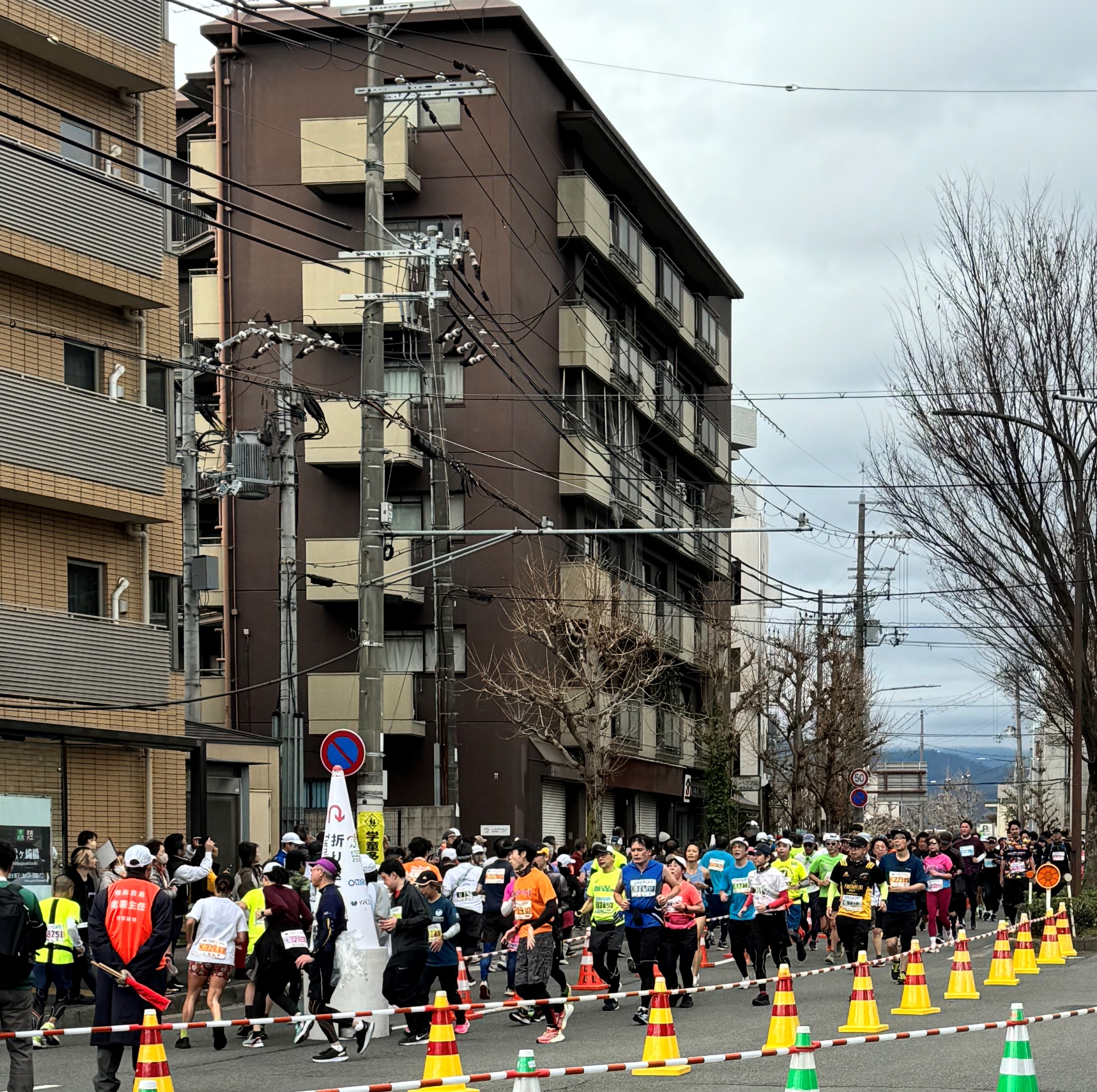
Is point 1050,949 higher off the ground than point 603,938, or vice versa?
point 603,938

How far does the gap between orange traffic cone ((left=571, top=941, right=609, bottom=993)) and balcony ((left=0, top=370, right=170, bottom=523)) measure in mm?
10490

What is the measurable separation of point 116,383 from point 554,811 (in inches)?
697

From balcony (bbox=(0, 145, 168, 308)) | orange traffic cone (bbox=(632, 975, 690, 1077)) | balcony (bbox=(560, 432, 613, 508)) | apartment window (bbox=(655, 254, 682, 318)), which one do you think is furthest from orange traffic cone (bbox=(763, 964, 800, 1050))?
apartment window (bbox=(655, 254, 682, 318))

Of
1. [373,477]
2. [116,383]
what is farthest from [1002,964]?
[116,383]

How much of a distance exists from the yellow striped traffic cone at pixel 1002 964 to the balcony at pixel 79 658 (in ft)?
45.2

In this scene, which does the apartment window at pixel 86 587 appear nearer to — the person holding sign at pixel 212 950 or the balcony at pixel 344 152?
the person holding sign at pixel 212 950

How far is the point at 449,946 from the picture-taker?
54.0 feet

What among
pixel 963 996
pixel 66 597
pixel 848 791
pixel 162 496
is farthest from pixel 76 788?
pixel 848 791

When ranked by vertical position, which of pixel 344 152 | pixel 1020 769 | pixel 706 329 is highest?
pixel 344 152

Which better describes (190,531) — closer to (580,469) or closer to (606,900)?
(606,900)

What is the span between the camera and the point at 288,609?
99.7 ft

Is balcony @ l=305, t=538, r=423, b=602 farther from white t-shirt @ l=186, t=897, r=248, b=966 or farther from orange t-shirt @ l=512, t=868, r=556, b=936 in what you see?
white t-shirt @ l=186, t=897, r=248, b=966

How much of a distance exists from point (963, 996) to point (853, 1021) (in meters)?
3.45

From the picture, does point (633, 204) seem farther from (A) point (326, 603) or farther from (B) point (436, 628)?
Answer: (B) point (436, 628)
